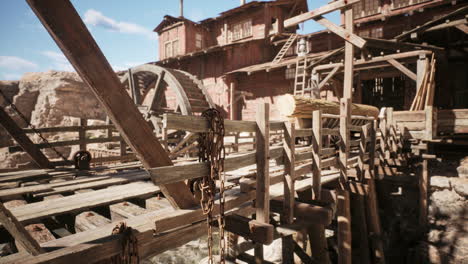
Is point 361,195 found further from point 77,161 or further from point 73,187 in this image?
point 77,161

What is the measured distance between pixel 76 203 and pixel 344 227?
4.21 meters

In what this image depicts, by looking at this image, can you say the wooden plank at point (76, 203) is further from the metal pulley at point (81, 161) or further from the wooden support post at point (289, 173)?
the metal pulley at point (81, 161)

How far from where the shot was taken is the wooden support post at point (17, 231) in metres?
1.58

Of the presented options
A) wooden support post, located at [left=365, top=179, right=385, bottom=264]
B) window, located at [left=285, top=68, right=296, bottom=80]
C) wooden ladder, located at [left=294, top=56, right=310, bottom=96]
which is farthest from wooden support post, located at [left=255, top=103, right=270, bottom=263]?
window, located at [left=285, top=68, right=296, bottom=80]

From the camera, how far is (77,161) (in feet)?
19.2

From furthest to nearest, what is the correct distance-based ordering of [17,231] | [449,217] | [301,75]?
1. [301,75]
2. [449,217]
3. [17,231]

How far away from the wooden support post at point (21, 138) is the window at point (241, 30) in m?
17.8

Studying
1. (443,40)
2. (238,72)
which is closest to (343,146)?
(443,40)

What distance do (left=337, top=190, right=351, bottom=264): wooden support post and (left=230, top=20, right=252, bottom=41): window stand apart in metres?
18.2

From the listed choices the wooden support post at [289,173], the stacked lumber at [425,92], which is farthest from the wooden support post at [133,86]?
the stacked lumber at [425,92]

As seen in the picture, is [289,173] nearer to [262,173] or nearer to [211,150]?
[262,173]

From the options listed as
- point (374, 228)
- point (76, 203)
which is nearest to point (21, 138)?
point (76, 203)

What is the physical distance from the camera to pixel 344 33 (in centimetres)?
625

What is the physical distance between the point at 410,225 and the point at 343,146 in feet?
15.8
